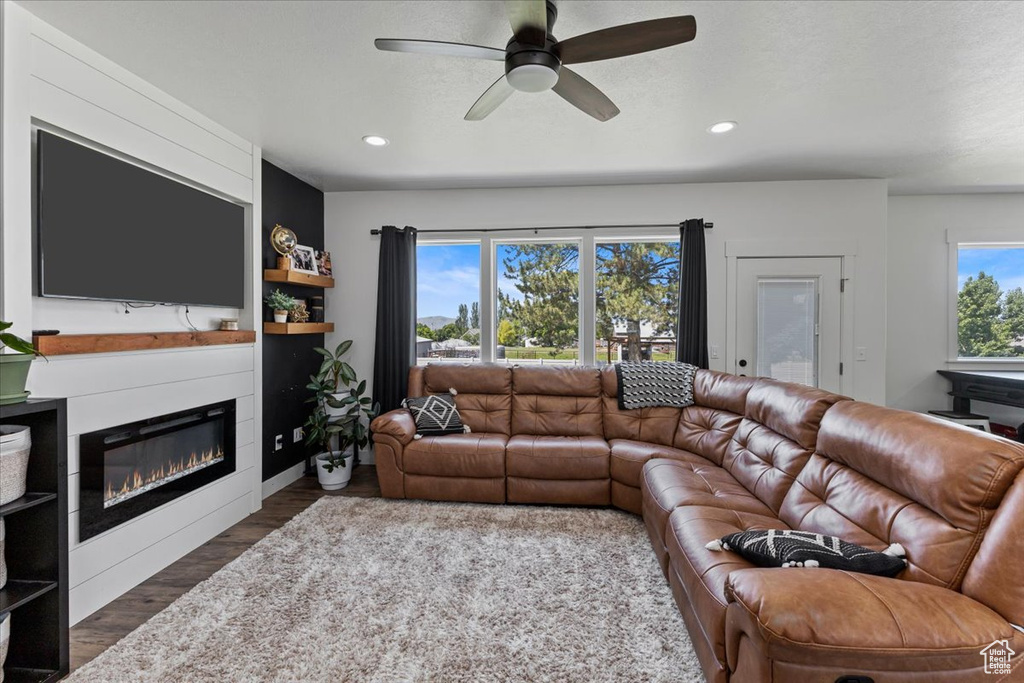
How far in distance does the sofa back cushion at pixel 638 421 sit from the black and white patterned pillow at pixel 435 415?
118 cm

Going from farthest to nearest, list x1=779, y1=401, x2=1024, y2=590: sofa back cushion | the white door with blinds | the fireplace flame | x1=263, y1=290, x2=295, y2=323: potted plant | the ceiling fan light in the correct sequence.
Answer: the white door with blinds < x1=263, y1=290, x2=295, y2=323: potted plant < the fireplace flame < the ceiling fan light < x1=779, y1=401, x2=1024, y2=590: sofa back cushion

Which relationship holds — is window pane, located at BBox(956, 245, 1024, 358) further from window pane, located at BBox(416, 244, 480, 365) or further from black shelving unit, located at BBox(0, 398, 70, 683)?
black shelving unit, located at BBox(0, 398, 70, 683)

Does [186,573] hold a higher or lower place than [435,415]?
lower

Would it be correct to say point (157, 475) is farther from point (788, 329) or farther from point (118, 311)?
point (788, 329)

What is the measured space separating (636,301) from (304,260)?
2985 mm

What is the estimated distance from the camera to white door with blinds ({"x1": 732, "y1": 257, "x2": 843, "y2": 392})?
12.6ft

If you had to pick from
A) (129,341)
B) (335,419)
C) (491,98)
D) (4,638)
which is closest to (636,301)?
(491,98)

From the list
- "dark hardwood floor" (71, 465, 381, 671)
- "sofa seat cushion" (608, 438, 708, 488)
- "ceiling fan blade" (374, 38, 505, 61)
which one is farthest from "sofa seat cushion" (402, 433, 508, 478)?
"ceiling fan blade" (374, 38, 505, 61)

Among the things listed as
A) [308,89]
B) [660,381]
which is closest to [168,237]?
[308,89]

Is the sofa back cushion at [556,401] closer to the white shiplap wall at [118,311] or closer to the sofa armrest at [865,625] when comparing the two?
the white shiplap wall at [118,311]

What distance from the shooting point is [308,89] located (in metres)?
2.36

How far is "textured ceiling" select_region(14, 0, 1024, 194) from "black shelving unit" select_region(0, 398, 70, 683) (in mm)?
1700

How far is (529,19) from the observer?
1582mm

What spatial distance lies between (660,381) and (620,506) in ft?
3.45
